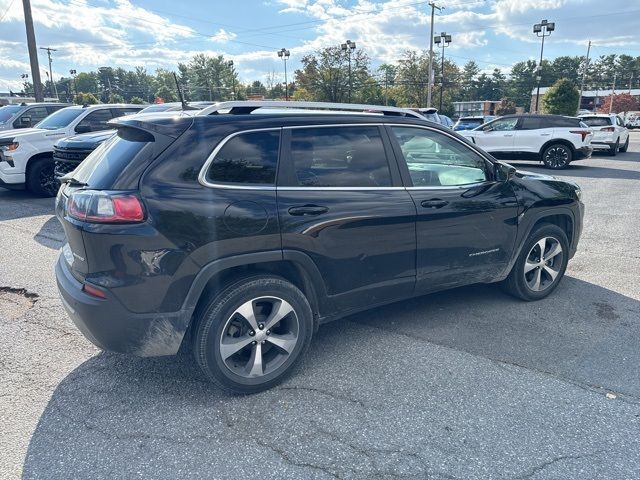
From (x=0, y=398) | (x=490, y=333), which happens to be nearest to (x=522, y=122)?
(x=490, y=333)

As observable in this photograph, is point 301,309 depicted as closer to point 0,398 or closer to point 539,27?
point 0,398

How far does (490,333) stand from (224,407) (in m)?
2.25

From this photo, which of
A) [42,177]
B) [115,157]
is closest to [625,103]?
[42,177]

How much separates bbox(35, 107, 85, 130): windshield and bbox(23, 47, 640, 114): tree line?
2671 mm

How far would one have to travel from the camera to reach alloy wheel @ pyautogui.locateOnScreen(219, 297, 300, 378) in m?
2.94

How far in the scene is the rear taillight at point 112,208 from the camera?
2.62 metres

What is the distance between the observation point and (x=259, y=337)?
3.02m

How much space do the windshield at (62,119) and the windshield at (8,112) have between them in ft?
11.0

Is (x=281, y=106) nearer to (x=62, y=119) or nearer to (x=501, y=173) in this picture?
(x=501, y=173)

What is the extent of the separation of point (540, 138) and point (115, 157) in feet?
49.3

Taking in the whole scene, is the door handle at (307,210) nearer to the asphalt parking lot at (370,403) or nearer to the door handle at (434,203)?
the door handle at (434,203)

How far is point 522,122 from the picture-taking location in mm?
15398

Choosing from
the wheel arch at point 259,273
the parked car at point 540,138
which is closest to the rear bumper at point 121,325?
the wheel arch at point 259,273

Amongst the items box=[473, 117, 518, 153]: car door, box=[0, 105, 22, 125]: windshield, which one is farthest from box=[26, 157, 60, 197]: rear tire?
box=[473, 117, 518, 153]: car door
